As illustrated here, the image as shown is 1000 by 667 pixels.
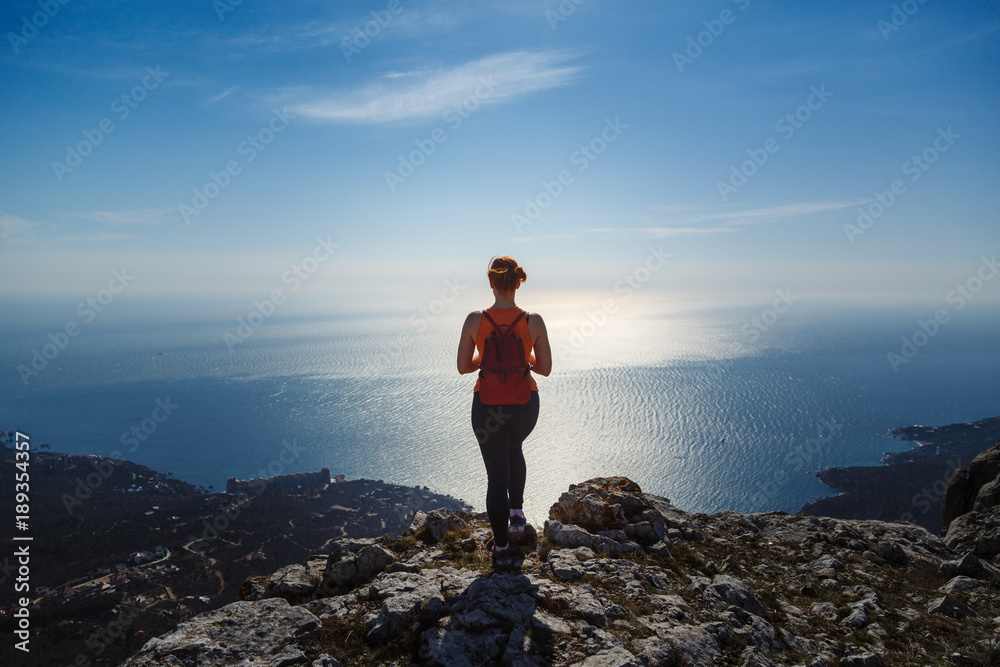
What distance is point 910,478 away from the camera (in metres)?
53.1

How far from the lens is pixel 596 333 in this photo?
637ft

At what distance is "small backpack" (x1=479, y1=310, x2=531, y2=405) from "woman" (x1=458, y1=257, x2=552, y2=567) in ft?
0.13

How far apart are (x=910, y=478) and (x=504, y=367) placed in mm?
72363

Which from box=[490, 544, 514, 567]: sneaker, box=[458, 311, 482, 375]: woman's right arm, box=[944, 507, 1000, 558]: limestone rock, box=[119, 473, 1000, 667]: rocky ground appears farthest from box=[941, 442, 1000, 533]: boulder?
box=[458, 311, 482, 375]: woman's right arm

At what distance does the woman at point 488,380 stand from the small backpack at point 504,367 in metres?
0.04

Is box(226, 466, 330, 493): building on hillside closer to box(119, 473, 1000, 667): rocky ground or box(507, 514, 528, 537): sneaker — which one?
box(119, 473, 1000, 667): rocky ground

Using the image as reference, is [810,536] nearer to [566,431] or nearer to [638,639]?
[638,639]

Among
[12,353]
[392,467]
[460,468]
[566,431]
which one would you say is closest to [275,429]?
[392,467]

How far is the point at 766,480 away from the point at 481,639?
6953 centimetres

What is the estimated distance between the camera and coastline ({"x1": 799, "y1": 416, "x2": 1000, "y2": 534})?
45000 millimetres

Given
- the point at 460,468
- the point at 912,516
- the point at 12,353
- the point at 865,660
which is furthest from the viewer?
the point at 12,353

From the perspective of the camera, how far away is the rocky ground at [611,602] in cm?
424

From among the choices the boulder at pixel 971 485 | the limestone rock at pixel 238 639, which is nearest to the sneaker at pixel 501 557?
the limestone rock at pixel 238 639

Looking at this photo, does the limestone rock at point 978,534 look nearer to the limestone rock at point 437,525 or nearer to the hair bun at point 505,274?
the limestone rock at point 437,525
